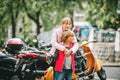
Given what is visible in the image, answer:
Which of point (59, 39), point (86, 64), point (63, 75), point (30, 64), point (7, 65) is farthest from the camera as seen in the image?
point (7, 65)

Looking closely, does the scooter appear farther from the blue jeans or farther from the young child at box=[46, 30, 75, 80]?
the young child at box=[46, 30, 75, 80]

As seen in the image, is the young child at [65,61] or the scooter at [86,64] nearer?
the young child at [65,61]

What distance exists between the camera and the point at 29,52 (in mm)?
11594

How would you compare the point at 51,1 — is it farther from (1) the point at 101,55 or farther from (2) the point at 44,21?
(1) the point at 101,55

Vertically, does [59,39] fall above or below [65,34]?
below

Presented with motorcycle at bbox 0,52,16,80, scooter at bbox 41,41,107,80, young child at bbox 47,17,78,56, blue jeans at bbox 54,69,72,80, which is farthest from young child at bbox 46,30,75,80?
motorcycle at bbox 0,52,16,80

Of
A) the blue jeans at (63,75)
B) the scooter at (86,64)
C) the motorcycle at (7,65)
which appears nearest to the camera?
the blue jeans at (63,75)

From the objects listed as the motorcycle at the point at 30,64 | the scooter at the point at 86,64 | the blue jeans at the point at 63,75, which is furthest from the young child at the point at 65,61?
the motorcycle at the point at 30,64

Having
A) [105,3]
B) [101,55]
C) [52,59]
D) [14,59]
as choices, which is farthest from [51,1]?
[52,59]

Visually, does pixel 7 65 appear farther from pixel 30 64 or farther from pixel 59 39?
pixel 59 39

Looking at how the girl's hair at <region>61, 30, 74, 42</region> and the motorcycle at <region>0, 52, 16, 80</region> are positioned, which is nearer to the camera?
the girl's hair at <region>61, 30, 74, 42</region>

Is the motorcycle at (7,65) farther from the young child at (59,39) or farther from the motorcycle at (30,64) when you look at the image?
the young child at (59,39)

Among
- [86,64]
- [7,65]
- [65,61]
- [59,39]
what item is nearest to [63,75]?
[65,61]

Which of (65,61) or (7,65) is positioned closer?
(65,61)
